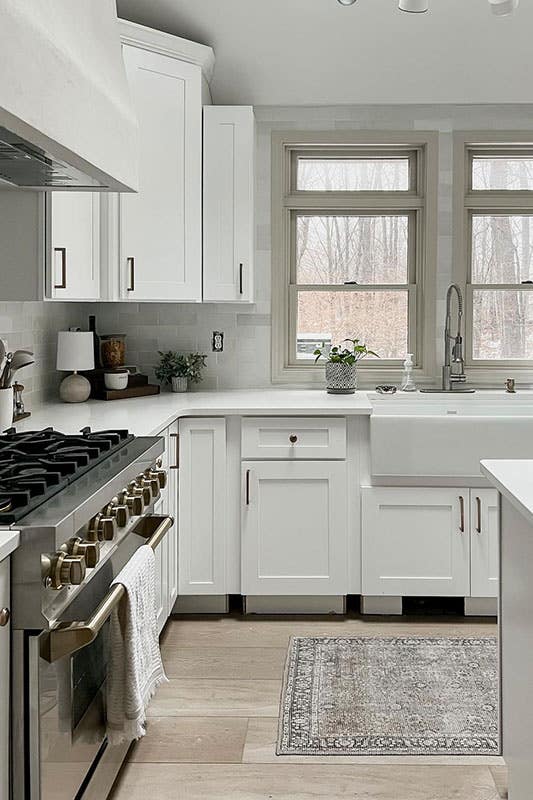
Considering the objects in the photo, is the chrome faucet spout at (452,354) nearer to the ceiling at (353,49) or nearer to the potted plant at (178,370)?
the ceiling at (353,49)

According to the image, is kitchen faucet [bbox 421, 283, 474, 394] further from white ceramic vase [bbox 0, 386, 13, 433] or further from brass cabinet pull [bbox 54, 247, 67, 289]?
white ceramic vase [bbox 0, 386, 13, 433]

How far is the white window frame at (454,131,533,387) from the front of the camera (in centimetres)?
463

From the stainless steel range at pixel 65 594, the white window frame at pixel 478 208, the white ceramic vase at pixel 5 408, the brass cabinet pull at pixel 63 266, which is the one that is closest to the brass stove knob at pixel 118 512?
the stainless steel range at pixel 65 594

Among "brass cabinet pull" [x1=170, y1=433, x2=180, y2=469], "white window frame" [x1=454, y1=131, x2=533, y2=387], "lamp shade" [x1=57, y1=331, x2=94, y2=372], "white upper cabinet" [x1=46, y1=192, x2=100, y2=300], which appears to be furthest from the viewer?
"white window frame" [x1=454, y1=131, x2=533, y2=387]

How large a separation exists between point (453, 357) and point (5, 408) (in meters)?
2.42

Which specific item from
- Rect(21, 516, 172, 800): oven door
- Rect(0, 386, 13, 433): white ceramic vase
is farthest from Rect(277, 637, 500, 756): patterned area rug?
Rect(0, 386, 13, 433): white ceramic vase

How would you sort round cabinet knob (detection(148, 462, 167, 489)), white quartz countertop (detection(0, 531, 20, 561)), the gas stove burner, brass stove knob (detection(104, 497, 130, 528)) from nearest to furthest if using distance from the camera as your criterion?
1. white quartz countertop (detection(0, 531, 20, 561))
2. the gas stove burner
3. brass stove knob (detection(104, 497, 130, 528))
4. round cabinet knob (detection(148, 462, 167, 489))

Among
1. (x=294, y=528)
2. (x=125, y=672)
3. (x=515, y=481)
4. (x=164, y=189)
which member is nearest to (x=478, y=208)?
(x=164, y=189)

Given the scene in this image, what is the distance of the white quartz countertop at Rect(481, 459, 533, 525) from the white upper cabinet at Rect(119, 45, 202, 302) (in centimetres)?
201

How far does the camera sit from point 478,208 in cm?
469

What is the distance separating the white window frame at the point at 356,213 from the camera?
4.66m

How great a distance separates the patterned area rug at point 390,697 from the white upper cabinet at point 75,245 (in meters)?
1.61

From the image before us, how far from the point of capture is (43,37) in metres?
1.78

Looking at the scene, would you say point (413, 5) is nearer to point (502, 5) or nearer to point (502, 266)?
point (502, 5)
